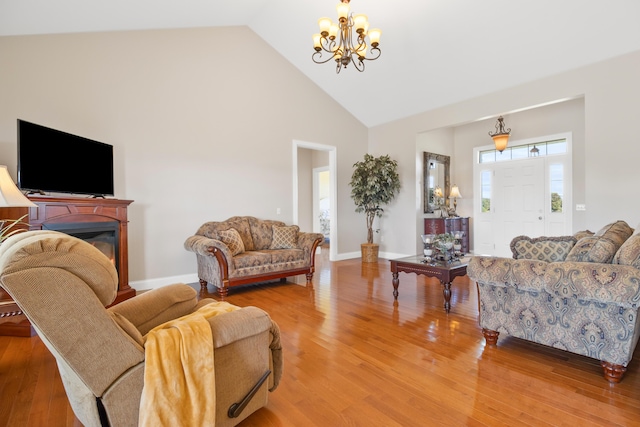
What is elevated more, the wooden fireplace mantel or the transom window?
the transom window

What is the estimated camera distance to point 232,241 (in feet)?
14.1

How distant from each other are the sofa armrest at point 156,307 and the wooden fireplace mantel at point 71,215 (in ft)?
4.49

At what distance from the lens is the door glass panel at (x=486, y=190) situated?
6793 millimetres

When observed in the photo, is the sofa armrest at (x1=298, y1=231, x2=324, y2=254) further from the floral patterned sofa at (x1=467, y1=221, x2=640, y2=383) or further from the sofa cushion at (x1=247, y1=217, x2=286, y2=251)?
the floral patterned sofa at (x1=467, y1=221, x2=640, y2=383)

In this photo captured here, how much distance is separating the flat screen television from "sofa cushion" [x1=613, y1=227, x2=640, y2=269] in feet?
15.7

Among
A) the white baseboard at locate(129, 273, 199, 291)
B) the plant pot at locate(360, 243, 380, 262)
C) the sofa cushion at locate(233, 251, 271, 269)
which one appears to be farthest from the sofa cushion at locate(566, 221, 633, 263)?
the white baseboard at locate(129, 273, 199, 291)

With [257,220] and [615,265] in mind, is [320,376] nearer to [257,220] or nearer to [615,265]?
[615,265]

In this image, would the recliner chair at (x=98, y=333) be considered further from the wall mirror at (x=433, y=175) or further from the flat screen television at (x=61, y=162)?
the wall mirror at (x=433, y=175)

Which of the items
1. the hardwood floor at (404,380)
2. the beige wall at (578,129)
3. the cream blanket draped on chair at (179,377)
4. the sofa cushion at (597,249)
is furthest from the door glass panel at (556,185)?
the cream blanket draped on chair at (179,377)

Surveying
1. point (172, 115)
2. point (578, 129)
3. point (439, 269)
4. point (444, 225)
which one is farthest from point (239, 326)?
point (578, 129)

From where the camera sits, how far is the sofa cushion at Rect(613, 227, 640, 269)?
1.82m

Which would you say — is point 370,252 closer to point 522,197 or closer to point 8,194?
point 522,197

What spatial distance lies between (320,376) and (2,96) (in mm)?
4335

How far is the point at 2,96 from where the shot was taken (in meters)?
3.29
